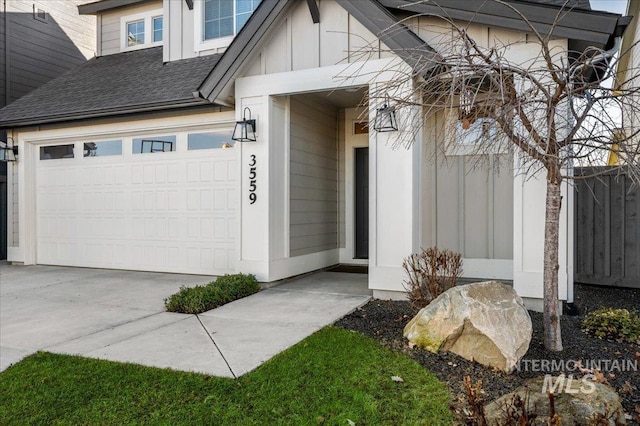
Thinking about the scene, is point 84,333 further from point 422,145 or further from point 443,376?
point 422,145

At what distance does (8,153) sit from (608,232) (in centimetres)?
1093

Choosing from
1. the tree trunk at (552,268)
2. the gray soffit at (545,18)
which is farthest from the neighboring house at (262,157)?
the tree trunk at (552,268)

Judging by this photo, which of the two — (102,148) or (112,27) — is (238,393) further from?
(112,27)

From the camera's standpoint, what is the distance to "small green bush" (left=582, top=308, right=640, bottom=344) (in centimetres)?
438

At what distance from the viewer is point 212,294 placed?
6074mm

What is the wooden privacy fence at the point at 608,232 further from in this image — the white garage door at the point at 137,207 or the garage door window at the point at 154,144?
the garage door window at the point at 154,144

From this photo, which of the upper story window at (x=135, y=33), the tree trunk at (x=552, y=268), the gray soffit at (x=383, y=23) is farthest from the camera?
the upper story window at (x=135, y=33)

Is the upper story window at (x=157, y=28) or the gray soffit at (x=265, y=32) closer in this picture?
the gray soffit at (x=265, y=32)

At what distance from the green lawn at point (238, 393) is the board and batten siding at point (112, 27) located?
9.34 m

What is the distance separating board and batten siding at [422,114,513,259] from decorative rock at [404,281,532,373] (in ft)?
8.71

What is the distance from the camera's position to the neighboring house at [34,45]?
1171cm

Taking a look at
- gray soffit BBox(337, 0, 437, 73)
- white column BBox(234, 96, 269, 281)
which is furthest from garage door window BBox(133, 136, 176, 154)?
gray soffit BBox(337, 0, 437, 73)

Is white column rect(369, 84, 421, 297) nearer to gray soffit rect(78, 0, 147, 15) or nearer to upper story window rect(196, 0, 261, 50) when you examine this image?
upper story window rect(196, 0, 261, 50)

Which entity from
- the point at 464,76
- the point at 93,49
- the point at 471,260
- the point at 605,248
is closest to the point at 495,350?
the point at 464,76
